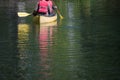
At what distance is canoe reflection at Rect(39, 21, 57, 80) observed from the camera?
719 inches

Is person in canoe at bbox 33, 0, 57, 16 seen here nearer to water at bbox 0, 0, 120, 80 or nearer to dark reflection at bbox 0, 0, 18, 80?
water at bbox 0, 0, 120, 80

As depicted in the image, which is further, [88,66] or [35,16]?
[35,16]

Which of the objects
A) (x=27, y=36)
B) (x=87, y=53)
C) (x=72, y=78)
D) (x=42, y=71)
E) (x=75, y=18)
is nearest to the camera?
(x=72, y=78)

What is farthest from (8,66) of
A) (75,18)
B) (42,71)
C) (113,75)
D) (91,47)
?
(75,18)

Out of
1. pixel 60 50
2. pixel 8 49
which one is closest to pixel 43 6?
pixel 8 49

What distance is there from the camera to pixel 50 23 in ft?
119

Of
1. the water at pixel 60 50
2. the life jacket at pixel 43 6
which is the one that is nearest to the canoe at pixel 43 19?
the water at pixel 60 50

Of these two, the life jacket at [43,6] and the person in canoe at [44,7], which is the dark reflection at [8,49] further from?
the life jacket at [43,6]

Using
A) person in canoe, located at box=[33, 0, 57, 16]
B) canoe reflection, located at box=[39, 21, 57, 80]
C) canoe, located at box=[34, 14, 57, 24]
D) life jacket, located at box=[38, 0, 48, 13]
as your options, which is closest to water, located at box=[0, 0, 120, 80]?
canoe reflection, located at box=[39, 21, 57, 80]

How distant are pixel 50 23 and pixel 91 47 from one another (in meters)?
12.4

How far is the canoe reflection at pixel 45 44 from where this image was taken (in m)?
18.2

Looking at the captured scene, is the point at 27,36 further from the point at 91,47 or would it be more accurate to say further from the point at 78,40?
the point at 91,47

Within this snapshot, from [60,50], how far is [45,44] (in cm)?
216

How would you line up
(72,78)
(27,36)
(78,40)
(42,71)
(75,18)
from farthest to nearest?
1. (75,18)
2. (27,36)
3. (78,40)
4. (42,71)
5. (72,78)
